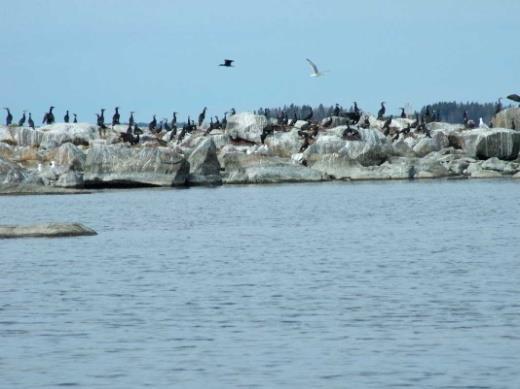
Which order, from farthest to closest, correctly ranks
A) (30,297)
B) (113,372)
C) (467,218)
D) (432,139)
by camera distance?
(432,139) → (467,218) → (30,297) → (113,372)

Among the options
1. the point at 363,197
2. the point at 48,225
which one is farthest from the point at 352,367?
the point at 363,197

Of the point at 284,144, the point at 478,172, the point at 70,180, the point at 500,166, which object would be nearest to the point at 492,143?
the point at 500,166

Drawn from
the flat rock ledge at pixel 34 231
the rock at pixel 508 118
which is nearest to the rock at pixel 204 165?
the rock at pixel 508 118

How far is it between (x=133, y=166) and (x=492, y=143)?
57.8 ft

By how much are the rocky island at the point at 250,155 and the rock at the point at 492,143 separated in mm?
47

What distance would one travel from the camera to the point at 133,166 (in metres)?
58.8

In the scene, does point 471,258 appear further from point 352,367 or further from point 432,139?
point 432,139

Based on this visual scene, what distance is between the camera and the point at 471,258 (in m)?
26.2

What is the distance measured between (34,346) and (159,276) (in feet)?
26.3

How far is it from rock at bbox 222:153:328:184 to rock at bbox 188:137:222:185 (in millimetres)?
909

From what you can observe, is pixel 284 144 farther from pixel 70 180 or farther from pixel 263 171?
pixel 70 180

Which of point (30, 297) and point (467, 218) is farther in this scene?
point (467, 218)

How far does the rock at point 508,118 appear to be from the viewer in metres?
73.4

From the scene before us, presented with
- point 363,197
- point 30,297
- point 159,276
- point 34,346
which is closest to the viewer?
point 34,346
